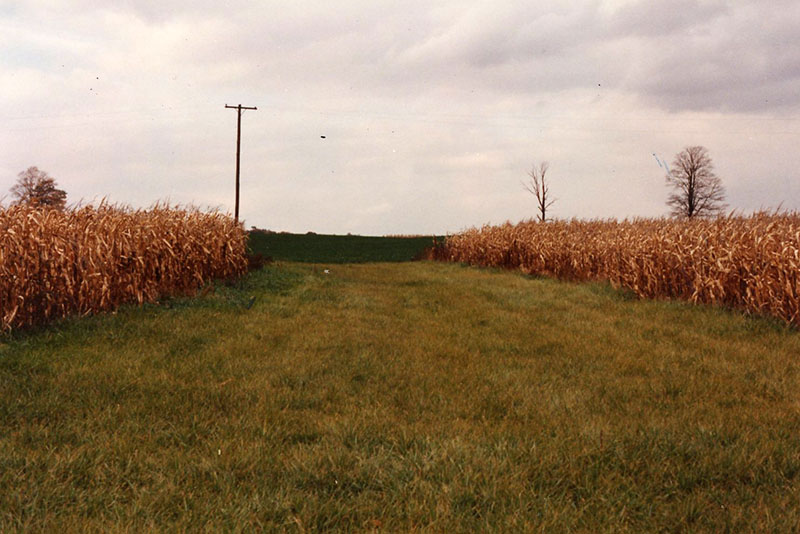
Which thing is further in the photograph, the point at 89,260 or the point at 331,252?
the point at 331,252

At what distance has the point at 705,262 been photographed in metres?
11.2

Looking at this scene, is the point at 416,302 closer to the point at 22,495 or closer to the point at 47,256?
the point at 47,256

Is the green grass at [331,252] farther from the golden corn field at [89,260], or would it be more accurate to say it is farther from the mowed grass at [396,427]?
the mowed grass at [396,427]

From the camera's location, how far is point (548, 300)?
42.4ft

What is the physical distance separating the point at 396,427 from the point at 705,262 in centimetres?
939

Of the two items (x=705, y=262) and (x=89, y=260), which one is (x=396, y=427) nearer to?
(x=89, y=260)

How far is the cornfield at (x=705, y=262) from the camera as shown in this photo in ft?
31.7

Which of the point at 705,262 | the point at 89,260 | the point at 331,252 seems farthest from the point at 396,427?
the point at 331,252

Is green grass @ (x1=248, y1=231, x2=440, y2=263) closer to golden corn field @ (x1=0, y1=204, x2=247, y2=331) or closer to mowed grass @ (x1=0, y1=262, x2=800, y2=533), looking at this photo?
golden corn field @ (x1=0, y1=204, x2=247, y2=331)

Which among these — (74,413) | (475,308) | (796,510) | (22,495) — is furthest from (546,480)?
(475,308)

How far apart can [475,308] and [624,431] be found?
7256 mm

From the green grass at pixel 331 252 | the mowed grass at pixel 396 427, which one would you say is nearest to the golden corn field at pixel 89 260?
the mowed grass at pixel 396 427

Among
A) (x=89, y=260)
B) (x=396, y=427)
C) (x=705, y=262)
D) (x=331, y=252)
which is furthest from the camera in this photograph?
(x=331, y=252)

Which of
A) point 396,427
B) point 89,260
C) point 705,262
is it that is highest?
point 705,262
